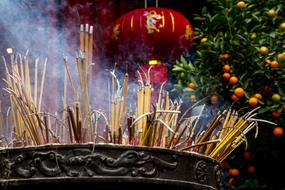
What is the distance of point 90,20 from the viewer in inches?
214

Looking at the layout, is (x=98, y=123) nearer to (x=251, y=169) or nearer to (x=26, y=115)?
(x=26, y=115)

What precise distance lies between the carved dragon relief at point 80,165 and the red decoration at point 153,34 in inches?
117

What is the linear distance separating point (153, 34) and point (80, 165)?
9.91ft

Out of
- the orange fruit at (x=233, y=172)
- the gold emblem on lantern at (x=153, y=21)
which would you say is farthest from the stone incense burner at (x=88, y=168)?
the gold emblem on lantern at (x=153, y=21)

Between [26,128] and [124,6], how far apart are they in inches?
157

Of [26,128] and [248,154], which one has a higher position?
[26,128]

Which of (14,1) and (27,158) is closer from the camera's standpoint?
(27,158)

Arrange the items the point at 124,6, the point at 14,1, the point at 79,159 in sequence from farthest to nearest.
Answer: the point at 124,6 < the point at 14,1 < the point at 79,159

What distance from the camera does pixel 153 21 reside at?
495 centimetres

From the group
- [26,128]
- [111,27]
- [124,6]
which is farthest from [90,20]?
[26,128]

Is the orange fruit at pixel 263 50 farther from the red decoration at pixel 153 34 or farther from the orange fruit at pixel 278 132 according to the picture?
the red decoration at pixel 153 34

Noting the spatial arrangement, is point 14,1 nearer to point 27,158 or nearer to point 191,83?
point 191,83

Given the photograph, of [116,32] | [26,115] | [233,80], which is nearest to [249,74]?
[233,80]

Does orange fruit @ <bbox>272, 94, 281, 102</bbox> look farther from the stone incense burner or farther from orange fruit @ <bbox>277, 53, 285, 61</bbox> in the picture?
the stone incense burner
